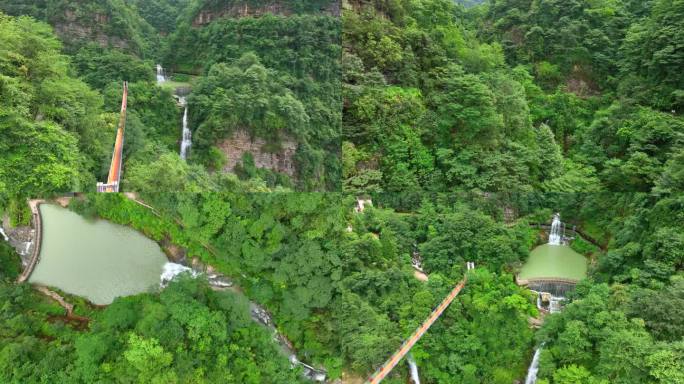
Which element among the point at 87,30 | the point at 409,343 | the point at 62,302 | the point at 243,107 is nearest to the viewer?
the point at 409,343

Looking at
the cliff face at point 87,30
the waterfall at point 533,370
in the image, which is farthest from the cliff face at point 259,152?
the waterfall at point 533,370

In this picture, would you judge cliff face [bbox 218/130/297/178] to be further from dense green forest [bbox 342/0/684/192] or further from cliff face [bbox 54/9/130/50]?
cliff face [bbox 54/9/130/50]

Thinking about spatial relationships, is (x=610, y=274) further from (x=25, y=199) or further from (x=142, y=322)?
(x=25, y=199)

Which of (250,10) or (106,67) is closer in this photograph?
(106,67)

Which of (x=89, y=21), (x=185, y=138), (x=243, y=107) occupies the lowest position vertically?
(x=185, y=138)

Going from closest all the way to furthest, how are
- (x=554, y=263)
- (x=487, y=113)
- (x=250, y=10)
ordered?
(x=487, y=113) → (x=554, y=263) → (x=250, y=10)

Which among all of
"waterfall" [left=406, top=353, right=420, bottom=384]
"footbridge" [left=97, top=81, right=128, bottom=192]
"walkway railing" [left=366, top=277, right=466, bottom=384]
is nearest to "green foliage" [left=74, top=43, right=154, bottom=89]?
"footbridge" [left=97, top=81, right=128, bottom=192]

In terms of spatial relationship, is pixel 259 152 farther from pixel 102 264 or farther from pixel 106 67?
pixel 102 264

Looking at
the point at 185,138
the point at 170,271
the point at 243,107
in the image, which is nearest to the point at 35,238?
the point at 170,271
